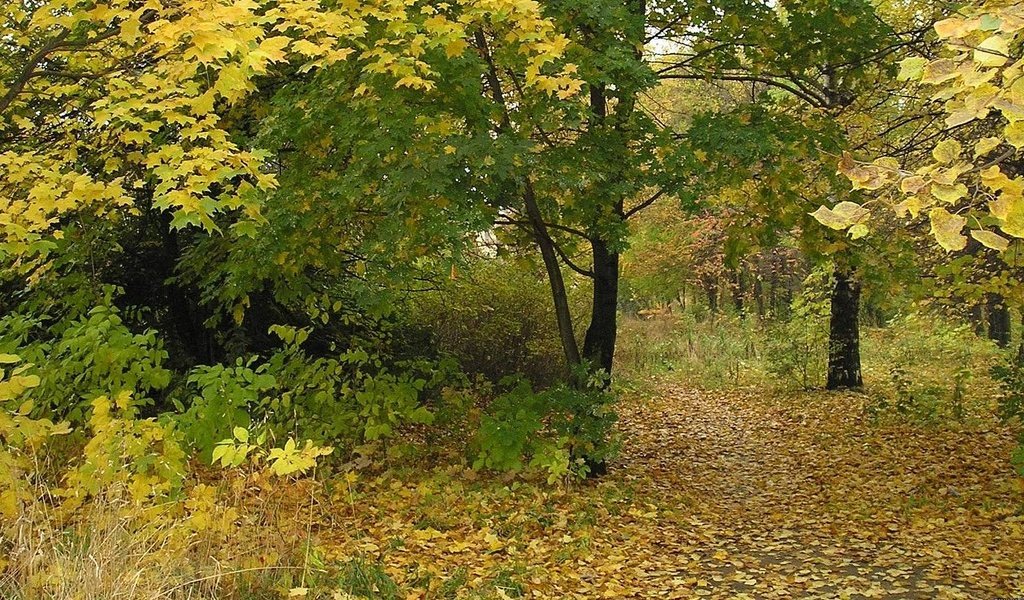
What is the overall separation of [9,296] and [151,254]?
1.48m

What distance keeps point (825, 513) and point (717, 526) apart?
1025 millimetres

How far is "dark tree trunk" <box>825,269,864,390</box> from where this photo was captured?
11891mm

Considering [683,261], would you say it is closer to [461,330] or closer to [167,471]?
[461,330]

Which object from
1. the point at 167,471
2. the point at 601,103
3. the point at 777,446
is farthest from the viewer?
the point at 777,446

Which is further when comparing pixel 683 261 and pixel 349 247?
pixel 683 261

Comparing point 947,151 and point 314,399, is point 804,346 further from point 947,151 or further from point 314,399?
point 947,151

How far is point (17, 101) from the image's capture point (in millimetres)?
5402

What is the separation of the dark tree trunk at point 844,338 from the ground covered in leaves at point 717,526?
2.83 m

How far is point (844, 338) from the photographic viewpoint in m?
12.0

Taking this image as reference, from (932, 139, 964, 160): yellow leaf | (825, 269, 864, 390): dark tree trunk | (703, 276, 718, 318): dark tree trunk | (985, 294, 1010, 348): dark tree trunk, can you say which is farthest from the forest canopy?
(703, 276, 718, 318): dark tree trunk

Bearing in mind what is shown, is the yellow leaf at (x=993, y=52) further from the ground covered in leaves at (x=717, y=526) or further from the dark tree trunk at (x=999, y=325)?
the dark tree trunk at (x=999, y=325)

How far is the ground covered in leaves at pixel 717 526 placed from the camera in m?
5.01

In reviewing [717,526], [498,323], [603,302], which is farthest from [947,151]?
[498,323]

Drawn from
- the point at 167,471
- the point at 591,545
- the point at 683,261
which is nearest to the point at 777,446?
the point at 591,545
